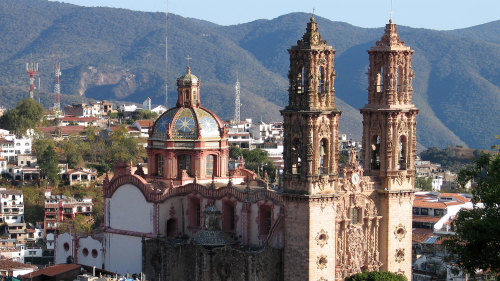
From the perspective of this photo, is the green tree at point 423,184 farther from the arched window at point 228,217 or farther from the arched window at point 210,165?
the arched window at point 228,217

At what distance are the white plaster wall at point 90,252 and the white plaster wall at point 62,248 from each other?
854 mm

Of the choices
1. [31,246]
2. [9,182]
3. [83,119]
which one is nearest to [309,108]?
[31,246]

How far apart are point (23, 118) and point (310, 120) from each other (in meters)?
73.3

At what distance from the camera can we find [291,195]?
48.3 m

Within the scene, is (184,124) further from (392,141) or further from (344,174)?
(392,141)

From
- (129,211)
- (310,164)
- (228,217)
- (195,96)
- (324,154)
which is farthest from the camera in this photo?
(195,96)

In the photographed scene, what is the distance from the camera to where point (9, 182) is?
325 feet

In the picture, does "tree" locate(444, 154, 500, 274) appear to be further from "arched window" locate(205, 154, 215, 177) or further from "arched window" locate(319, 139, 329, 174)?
"arched window" locate(205, 154, 215, 177)

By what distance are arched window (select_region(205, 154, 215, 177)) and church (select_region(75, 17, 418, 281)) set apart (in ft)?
0.27

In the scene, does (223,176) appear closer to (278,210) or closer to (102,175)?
(278,210)

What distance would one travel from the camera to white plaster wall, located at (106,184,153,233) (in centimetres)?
5684

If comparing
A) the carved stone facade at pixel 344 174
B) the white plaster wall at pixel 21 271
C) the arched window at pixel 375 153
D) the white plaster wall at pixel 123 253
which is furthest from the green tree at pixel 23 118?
the carved stone facade at pixel 344 174

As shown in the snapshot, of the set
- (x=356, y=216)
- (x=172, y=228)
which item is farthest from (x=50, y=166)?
(x=356, y=216)

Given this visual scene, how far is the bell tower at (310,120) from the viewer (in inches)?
1902
